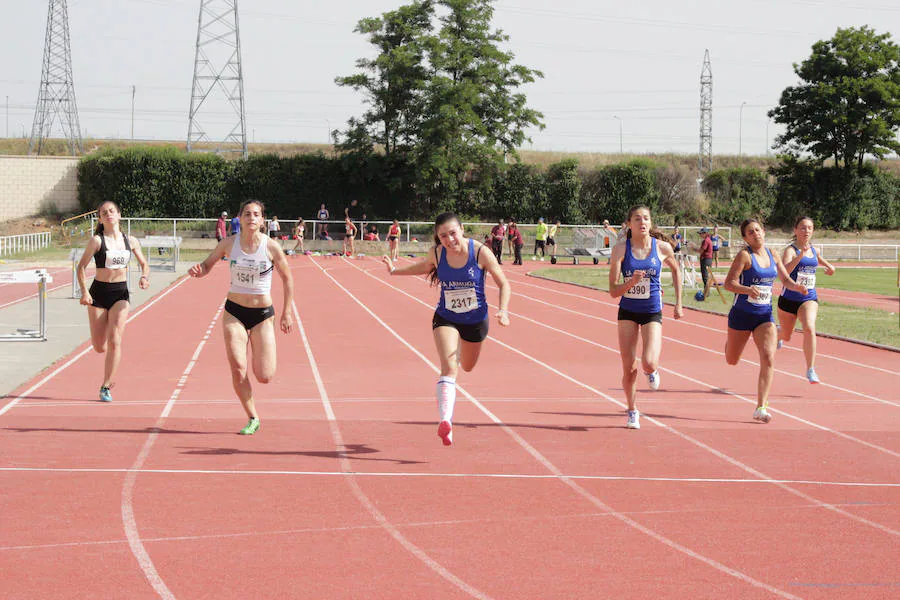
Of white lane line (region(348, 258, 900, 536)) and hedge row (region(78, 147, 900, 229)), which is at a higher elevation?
hedge row (region(78, 147, 900, 229))

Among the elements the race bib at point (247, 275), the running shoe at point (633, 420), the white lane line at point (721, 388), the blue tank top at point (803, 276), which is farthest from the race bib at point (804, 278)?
the race bib at point (247, 275)

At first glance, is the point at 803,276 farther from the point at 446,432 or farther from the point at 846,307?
the point at 846,307

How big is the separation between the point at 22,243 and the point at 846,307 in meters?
31.8

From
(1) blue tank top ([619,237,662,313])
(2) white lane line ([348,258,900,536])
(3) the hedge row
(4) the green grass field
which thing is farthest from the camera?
(3) the hedge row

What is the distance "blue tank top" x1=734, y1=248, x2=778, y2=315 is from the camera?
9.73 metres

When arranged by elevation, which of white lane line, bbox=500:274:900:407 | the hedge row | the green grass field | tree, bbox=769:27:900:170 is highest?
tree, bbox=769:27:900:170

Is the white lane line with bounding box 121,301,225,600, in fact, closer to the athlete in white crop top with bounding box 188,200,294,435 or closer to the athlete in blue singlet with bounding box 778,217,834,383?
the athlete in white crop top with bounding box 188,200,294,435

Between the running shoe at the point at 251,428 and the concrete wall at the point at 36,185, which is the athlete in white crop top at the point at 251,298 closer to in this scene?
the running shoe at the point at 251,428

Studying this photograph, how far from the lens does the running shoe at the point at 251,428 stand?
8.69 m

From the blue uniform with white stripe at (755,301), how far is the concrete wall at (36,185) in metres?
52.7

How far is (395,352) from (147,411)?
5603 mm

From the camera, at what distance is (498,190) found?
58.5m

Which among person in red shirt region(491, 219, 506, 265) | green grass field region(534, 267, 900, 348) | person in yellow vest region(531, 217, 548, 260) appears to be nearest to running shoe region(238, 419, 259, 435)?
green grass field region(534, 267, 900, 348)

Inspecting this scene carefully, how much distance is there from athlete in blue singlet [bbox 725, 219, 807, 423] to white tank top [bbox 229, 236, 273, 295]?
13.7ft
